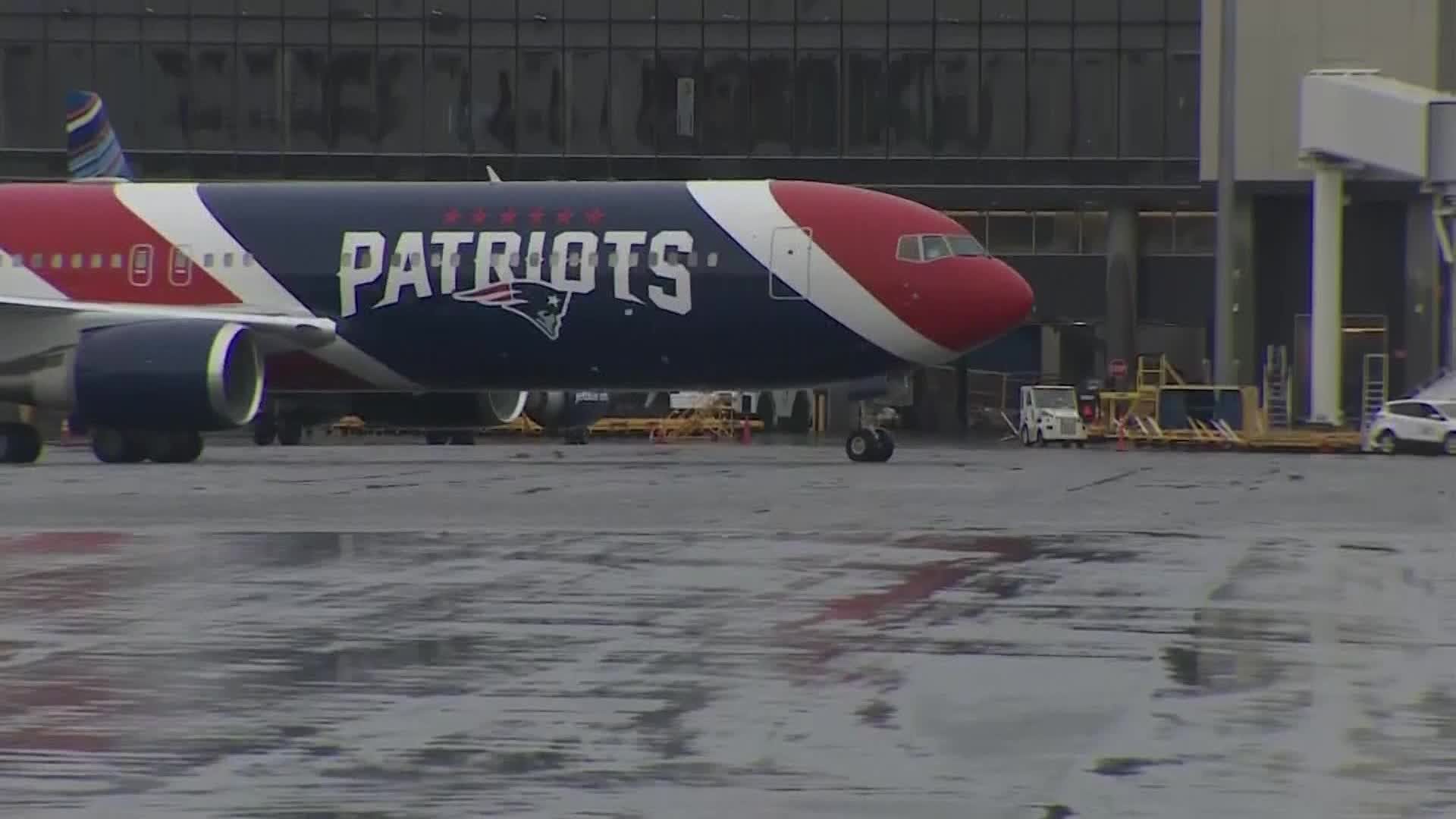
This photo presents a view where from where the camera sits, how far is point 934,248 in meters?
31.9

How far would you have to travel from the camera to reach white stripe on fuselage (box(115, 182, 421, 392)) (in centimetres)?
3312

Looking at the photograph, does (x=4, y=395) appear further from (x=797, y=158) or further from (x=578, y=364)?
(x=797, y=158)

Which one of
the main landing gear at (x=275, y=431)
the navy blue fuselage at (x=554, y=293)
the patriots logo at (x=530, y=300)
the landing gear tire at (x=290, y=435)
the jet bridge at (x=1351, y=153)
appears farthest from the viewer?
the jet bridge at (x=1351, y=153)

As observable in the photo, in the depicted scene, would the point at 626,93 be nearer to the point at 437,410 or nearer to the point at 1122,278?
the point at 1122,278

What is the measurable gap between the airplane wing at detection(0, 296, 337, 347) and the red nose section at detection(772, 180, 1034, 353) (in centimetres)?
655

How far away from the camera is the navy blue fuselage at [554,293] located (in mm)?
31891

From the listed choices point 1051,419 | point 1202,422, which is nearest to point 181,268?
point 1051,419

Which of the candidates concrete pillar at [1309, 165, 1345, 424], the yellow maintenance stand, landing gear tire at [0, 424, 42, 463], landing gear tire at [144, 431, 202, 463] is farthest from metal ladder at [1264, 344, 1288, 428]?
landing gear tire at [0, 424, 42, 463]

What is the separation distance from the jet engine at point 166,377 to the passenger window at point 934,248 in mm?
9007

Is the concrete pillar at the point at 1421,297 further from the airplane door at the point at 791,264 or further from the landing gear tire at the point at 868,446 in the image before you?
the airplane door at the point at 791,264

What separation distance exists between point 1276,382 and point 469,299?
34689 mm

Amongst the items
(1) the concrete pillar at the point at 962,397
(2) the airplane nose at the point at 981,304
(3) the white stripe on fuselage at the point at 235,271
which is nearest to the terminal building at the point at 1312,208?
(1) the concrete pillar at the point at 962,397

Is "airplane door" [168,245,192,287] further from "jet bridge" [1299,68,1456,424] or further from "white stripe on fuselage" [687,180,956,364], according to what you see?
"jet bridge" [1299,68,1456,424]

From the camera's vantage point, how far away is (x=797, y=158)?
205ft
